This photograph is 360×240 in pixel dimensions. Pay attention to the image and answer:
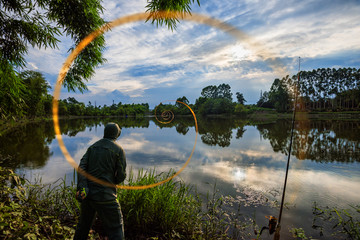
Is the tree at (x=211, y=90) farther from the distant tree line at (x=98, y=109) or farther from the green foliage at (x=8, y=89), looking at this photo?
the green foliage at (x=8, y=89)

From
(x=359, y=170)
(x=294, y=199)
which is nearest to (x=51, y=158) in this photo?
(x=294, y=199)

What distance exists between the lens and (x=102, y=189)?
2432mm

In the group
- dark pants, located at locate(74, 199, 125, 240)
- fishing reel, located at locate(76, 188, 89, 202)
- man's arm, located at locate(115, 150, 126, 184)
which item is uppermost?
man's arm, located at locate(115, 150, 126, 184)

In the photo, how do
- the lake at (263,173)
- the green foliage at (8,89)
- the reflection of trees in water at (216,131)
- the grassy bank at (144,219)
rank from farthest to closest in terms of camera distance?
1. the reflection of trees in water at (216,131)
2. the lake at (263,173)
3. the green foliage at (8,89)
4. the grassy bank at (144,219)

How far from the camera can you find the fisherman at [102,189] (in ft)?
7.99

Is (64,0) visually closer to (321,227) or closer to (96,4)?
(96,4)

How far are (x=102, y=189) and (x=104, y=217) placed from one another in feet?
1.33

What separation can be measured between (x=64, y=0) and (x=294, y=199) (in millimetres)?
8678

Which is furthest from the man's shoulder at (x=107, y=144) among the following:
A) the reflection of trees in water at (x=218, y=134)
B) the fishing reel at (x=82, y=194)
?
the reflection of trees in water at (x=218, y=134)

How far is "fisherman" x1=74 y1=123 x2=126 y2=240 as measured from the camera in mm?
2436

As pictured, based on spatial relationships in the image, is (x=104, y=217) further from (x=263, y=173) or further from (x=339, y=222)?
(x=263, y=173)

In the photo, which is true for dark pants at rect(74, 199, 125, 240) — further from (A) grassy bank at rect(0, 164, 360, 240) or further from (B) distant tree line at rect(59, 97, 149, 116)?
(B) distant tree line at rect(59, 97, 149, 116)

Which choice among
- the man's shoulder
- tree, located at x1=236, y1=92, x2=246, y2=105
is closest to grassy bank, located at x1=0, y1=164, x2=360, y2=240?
the man's shoulder

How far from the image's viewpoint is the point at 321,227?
4199 mm
